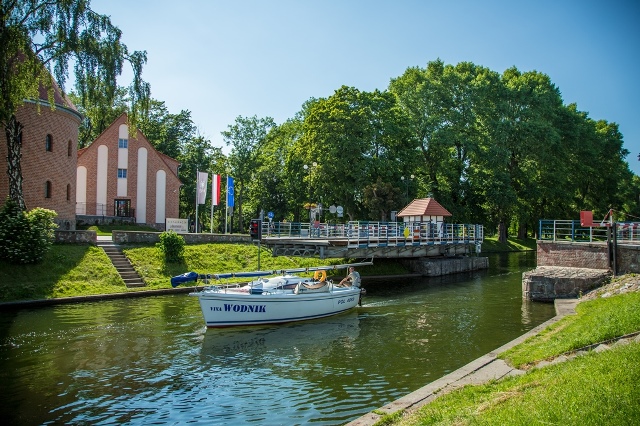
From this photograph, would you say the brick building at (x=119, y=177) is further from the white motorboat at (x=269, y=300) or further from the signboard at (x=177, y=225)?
the white motorboat at (x=269, y=300)

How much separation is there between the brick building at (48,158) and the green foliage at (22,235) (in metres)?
8.55

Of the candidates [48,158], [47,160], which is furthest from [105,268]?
[48,158]

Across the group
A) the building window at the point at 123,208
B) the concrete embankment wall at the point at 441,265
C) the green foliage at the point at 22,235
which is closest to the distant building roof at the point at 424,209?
the concrete embankment wall at the point at 441,265

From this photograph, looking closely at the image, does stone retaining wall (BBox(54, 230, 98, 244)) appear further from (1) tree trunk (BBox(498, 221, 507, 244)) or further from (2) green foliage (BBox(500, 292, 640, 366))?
(1) tree trunk (BBox(498, 221, 507, 244))

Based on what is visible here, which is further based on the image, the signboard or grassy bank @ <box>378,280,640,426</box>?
the signboard

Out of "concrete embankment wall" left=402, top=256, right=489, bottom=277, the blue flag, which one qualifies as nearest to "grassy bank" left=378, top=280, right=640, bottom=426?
"concrete embankment wall" left=402, top=256, right=489, bottom=277

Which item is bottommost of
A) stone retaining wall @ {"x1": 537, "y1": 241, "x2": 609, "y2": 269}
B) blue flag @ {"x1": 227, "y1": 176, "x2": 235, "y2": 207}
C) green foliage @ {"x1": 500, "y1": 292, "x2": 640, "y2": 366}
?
green foliage @ {"x1": 500, "y1": 292, "x2": 640, "y2": 366}

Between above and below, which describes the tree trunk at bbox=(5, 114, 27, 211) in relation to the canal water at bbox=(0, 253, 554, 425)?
above

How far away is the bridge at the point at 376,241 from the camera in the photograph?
31.5m

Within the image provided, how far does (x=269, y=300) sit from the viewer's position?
19.5 m

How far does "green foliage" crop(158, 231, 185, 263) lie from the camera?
101 feet

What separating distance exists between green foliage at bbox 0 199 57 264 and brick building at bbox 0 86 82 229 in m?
8.55

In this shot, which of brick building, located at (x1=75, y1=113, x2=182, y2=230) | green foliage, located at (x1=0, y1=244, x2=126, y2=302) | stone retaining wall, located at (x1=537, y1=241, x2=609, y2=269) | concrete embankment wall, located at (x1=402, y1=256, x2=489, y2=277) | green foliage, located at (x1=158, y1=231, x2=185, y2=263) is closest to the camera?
green foliage, located at (x1=0, y1=244, x2=126, y2=302)

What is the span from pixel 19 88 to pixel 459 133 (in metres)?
44.6
